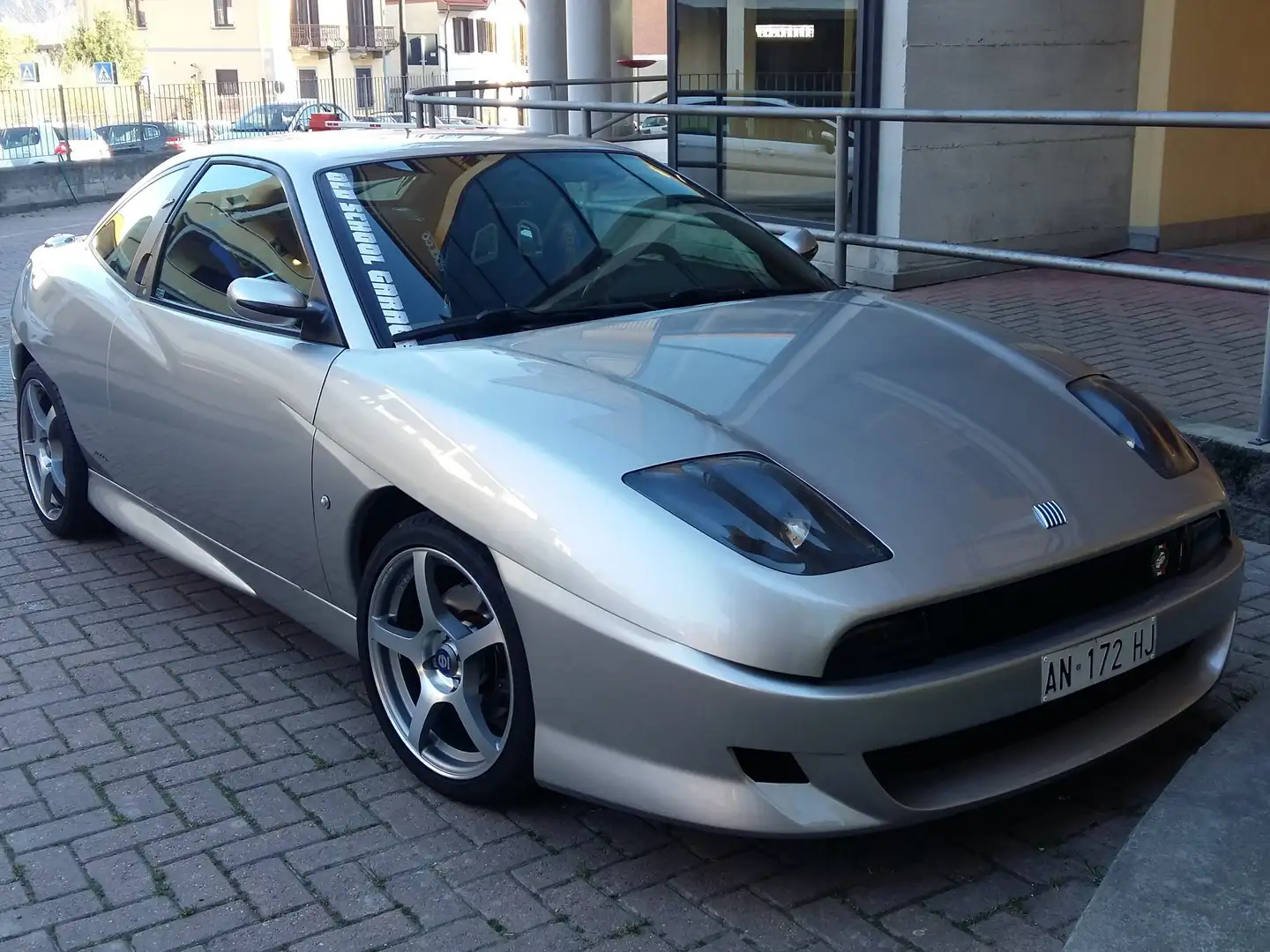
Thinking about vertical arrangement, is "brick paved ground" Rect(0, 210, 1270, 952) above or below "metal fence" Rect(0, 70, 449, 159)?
below

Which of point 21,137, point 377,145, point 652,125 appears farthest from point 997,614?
point 21,137

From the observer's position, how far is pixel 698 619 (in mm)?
2658

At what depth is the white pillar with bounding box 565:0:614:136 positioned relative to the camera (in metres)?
16.6

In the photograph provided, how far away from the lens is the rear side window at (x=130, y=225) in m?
4.80

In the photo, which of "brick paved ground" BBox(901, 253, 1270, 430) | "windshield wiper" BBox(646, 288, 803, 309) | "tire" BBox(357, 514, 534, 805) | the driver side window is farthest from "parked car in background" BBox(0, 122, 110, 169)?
"tire" BBox(357, 514, 534, 805)

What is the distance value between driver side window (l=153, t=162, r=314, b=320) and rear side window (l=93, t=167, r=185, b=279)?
0.80ft

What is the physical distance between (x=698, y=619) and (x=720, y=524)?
0.71 ft

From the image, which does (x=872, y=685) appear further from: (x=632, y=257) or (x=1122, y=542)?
(x=632, y=257)

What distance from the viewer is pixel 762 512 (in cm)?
281

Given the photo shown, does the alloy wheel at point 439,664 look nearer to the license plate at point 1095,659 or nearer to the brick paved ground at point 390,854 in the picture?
the brick paved ground at point 390,854

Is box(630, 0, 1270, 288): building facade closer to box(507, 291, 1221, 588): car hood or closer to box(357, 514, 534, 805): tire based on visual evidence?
box(507, 291, 1221, 588): car hood

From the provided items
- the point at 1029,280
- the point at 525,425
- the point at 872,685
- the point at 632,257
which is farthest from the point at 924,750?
the point at 1029,280

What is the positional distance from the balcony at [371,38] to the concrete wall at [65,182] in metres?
46.8

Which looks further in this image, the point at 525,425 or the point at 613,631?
the point at 525,425
